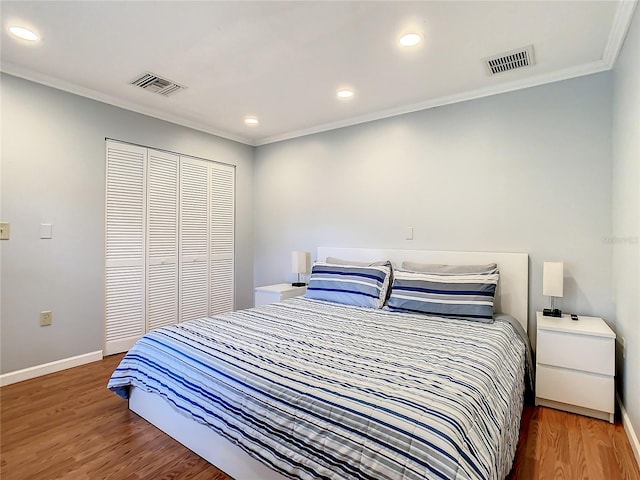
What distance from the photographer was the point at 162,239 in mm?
3736

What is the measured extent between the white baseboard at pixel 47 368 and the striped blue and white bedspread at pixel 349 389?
1180 mm

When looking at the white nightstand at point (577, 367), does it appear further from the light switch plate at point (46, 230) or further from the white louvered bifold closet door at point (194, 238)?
the light switch plate at point (46, 230)

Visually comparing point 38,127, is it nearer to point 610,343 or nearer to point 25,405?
point 25,405

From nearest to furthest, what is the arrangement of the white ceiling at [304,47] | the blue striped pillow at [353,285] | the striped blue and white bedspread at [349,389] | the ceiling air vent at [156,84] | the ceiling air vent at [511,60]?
the striped blue and white bedspread at [349,389]
the white ceiling at [304,47]
the ceiling air vent at [511,60]
the ceiling air vent at [156,84]
the blue striped pillow at [353,285]

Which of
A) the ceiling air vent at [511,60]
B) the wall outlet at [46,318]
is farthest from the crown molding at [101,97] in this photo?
the ceiling air vent at [511,60]

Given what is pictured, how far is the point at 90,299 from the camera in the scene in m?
3.19

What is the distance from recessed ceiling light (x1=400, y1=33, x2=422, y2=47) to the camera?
2.20 metres

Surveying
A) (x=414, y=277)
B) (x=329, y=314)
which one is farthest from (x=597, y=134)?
(x=329, y=314)

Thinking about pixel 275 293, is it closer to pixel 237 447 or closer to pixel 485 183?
pixel 237 447

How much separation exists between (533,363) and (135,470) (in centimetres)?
282

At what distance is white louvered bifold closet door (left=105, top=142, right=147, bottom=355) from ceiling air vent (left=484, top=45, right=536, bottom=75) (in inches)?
132

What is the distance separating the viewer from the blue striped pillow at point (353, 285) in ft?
9.85

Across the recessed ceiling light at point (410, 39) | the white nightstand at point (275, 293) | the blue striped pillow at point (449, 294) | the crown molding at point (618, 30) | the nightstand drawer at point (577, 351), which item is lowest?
the nightstand drawer at point (577, 351)

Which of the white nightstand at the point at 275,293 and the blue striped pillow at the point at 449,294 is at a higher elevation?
the blue striped pillow at the point at 449,294
